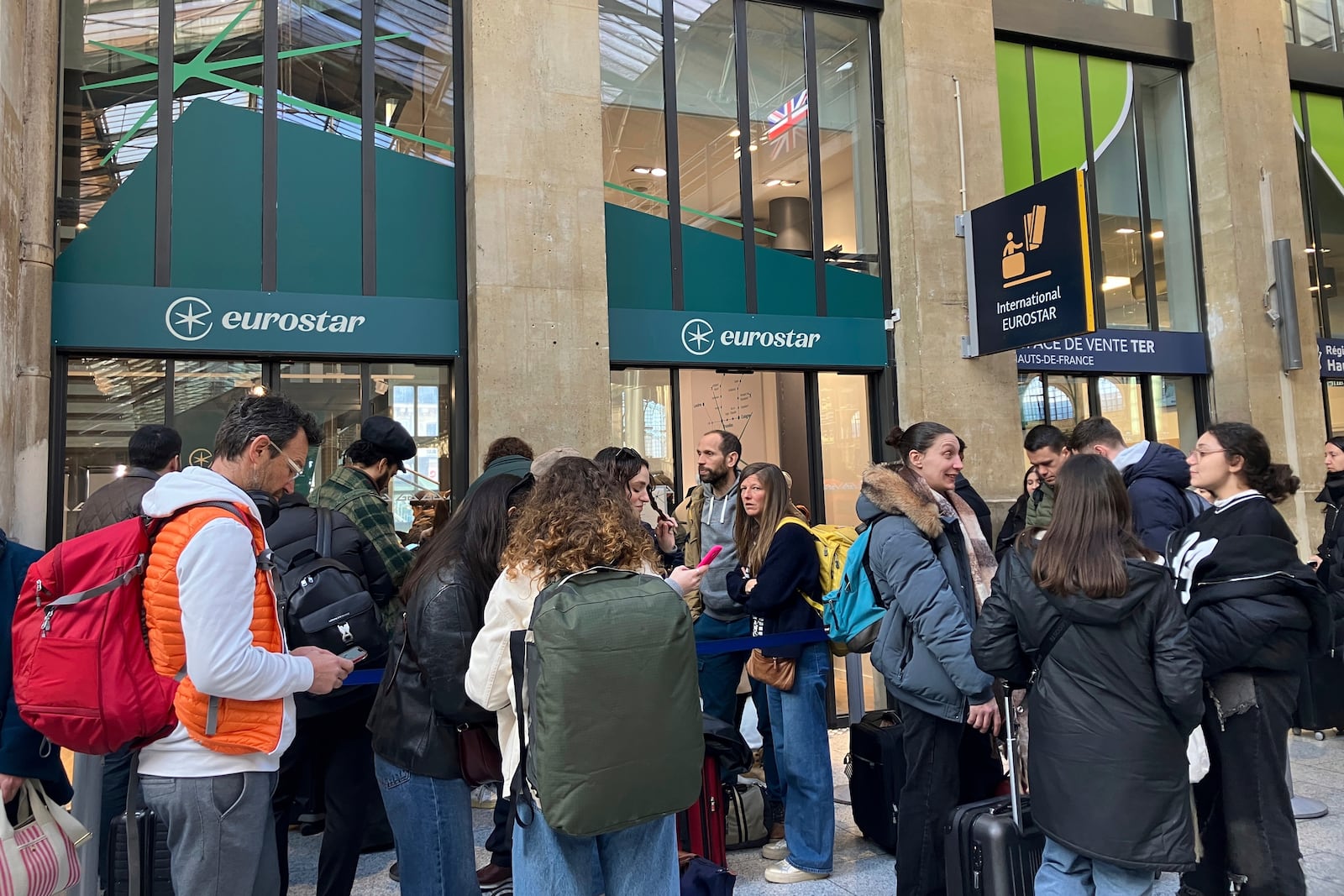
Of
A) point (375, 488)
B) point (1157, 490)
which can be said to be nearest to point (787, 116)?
point (1157, 490)

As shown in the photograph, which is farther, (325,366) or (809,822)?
(325,366)

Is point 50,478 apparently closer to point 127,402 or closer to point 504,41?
point 127,402

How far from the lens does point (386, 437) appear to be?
472 cm

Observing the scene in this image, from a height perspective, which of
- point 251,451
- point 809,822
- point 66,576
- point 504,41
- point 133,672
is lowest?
point 809,822

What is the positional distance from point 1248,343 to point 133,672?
1132 cm

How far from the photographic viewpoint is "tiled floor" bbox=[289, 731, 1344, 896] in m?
4.49

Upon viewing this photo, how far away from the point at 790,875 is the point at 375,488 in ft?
9.27

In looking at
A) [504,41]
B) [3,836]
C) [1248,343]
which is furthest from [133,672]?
[1248,343]

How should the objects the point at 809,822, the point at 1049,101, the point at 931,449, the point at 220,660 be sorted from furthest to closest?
1. the point at 1049,101
2. the point at 809,822
3. the point at 931,449
4. the point at 220,660

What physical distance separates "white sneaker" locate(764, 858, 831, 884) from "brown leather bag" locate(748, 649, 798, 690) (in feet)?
2.86

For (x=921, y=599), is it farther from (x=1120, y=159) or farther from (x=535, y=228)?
(x=1120, y=159)

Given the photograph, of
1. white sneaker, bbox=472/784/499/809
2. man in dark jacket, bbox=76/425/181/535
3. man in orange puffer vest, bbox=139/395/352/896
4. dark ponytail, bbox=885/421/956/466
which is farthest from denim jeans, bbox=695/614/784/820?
man in orange puffer vest, bbox=139/395/352/896

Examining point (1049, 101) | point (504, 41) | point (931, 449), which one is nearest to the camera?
point (931, 449)

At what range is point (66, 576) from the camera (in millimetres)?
2506
